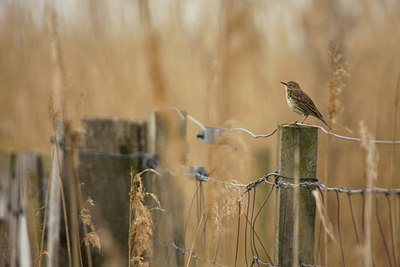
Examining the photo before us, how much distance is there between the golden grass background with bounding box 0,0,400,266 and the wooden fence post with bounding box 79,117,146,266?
232mm

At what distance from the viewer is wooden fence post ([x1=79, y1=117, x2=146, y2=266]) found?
6.44 ft

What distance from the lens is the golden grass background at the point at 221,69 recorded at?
221 cm

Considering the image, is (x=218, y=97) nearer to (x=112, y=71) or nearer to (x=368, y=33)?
(x=368, y=33)

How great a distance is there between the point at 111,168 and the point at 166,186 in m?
0.25

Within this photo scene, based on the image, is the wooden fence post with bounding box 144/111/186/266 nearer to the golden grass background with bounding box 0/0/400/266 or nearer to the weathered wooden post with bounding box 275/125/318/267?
the golden grass background with bounding box 0/0/400/266

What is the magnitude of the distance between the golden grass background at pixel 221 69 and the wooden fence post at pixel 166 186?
0.16 metres

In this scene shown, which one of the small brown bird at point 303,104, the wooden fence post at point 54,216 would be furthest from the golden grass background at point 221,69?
the wooden fence post at point 54,216

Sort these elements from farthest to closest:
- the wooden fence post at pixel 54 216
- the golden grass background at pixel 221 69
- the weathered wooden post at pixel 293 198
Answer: the golden grass background at pixel 221 69, the wooden fence post at pixel 54 216, the weathered wooden post at pixel 293 198

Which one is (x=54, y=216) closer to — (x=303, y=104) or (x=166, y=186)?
(x=166, y=186)

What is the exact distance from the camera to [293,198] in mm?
1322

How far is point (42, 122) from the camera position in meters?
3.07

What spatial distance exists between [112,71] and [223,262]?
6.08 ft

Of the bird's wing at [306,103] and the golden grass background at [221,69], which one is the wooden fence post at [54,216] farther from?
the bird's wing at [306,103]

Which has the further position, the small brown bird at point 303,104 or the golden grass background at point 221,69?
the golden grass background at point 221,69
